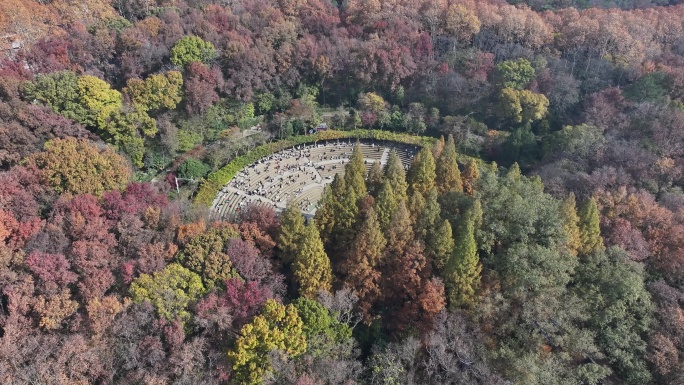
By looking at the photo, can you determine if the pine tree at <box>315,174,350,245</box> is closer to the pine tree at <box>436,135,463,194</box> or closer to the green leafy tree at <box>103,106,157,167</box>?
the pine tree at <box>436,135,463,194</box>

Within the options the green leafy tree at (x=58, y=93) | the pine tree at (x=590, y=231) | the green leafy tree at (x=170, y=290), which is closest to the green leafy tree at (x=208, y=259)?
the green leafy tree at (x=170, y=290)

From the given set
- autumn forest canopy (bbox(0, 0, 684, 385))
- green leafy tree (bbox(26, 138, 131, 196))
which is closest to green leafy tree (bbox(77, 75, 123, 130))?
autumn forest canopy (bbox(0, 0, 684, 385))

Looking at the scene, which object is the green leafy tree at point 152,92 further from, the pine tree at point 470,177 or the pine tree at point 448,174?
the pine tree at point 470,177

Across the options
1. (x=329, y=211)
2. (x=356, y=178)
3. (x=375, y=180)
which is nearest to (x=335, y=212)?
(x=329, y=211)

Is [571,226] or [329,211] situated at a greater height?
[329,211]

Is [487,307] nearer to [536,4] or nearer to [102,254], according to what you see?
[102,254]

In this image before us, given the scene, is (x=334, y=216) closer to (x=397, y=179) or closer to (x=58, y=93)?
(x=397, y=179)

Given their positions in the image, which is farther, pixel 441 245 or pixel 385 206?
pixel 385 206
